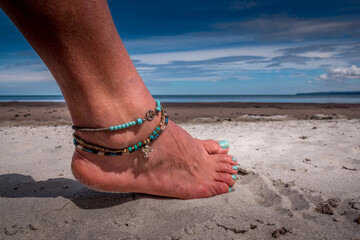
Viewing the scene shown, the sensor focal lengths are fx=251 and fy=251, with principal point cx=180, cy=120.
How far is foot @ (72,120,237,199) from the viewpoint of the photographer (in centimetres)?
128

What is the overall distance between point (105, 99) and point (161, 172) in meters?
0.52

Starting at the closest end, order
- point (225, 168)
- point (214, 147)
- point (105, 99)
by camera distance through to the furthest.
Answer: point (105, 99)
point (225, 168)
point (214, 147)

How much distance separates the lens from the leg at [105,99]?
940 mm

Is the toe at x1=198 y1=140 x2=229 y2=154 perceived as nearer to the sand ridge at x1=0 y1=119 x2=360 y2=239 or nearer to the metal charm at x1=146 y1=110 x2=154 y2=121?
the sand ridge at x1=0 y1=119 x2=360 y2=239

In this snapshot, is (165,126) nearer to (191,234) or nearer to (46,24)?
(191,234)

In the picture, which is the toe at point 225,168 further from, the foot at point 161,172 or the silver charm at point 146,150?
the silver charm at point 146,150

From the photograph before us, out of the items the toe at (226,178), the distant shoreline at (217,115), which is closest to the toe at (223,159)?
the toe at (226,178)

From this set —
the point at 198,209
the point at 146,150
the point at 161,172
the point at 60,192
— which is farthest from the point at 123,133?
the point at 60,192

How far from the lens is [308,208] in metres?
1.18

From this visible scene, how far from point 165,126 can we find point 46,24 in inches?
28.3

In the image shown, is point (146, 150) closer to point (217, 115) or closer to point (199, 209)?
point (199, 209)

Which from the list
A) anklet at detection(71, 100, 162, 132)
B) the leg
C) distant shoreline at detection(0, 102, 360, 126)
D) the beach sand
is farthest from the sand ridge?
distant shoreline at detection(0, 102, 360, 126)

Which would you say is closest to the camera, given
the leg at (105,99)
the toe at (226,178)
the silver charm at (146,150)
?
the leg at (105,99)

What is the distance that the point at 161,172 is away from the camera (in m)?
1.39
